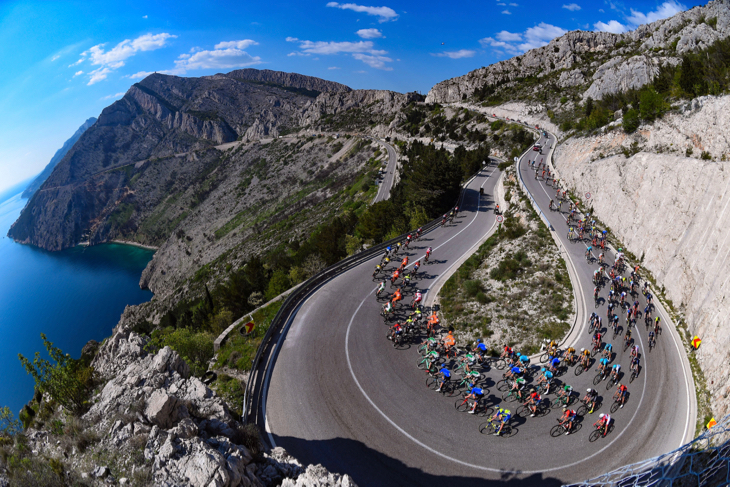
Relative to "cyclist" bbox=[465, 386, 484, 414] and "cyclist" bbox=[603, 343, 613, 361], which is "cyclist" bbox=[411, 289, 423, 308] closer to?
"cyclist" bbox=[465, 386, 484, 414]

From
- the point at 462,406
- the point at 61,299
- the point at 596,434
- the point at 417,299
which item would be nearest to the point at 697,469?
the point at 596,434

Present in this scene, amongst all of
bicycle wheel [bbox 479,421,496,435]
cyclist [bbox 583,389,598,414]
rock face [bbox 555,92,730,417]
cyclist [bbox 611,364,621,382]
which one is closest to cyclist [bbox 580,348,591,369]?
cyclist [bbox 611,364,621,382]

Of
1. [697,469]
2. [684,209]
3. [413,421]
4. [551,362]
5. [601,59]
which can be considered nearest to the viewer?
[697,469]

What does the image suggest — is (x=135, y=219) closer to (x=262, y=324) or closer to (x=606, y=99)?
(x=262, y=324)

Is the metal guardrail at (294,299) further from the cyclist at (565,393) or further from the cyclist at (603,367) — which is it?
the cyclist at (603,367)

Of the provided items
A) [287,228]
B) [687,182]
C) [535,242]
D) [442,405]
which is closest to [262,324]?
[442,405]

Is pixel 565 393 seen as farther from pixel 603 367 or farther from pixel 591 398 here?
pixel 603 367

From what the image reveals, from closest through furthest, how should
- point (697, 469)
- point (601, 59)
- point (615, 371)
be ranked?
point (697, 469) → point (615, 371) → point (601, 59)
